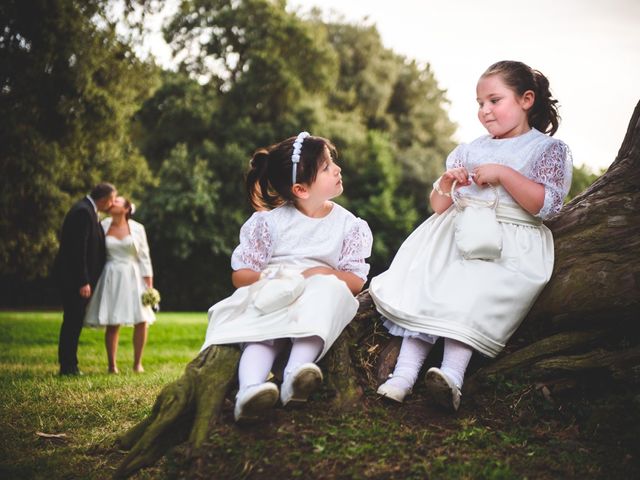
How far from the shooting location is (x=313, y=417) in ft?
10.8

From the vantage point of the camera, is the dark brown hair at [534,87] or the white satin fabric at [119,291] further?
the white satin fabric at [119,291]

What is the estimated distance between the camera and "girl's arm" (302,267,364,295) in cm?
384

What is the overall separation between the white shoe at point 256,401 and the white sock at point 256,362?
193mm

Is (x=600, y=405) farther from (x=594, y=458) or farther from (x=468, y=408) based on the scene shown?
(x=468, y=408)

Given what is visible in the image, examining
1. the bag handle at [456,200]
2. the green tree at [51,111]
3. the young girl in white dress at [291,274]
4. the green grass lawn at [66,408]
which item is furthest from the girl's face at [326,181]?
the green tree at [51,111]

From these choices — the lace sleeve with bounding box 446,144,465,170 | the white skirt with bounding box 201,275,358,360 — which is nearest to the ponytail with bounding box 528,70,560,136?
the lace sleeve with bounding box 446,144,465,170

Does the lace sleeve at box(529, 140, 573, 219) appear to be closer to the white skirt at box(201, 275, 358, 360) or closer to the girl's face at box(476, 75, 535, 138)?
the girl's face at box(476, 75, 535, 138)

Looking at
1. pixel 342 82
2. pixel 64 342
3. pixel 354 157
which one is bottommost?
→ pixel 64 342

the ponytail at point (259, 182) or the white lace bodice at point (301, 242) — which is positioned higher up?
the ponytail at point (259, 182)

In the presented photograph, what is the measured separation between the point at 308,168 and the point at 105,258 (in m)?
5.34

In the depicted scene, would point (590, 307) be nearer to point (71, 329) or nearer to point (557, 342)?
point (557, 342)

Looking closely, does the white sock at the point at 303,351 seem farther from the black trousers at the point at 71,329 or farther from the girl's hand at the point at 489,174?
the black trousers at the point at 71,329

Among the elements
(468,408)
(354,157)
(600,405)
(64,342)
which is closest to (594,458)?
(600,405)

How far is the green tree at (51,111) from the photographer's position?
55.1 ft
